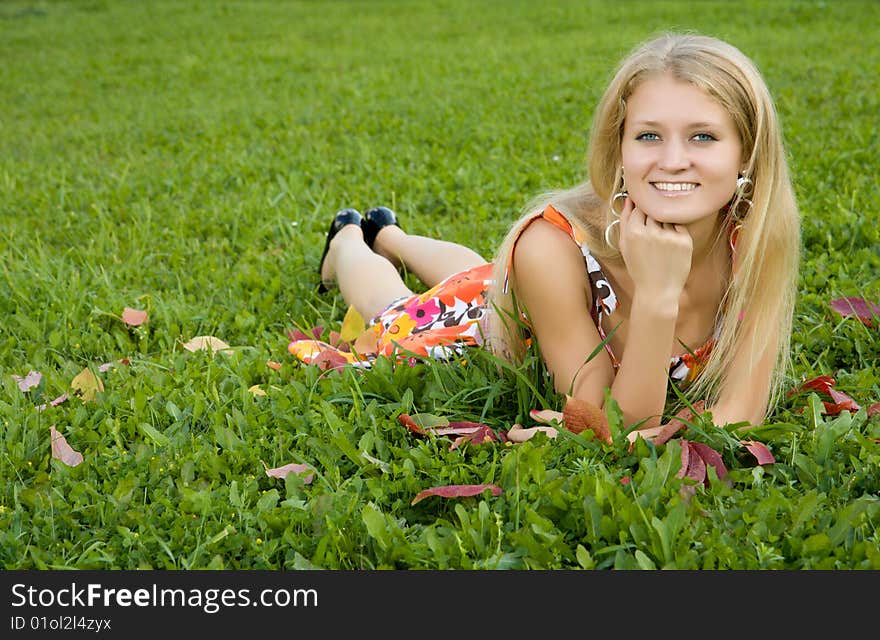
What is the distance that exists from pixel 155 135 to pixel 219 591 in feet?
18.5

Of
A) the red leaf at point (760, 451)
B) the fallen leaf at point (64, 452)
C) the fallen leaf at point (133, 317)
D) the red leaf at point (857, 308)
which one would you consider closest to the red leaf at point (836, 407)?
the red leaf at point (760, 451)

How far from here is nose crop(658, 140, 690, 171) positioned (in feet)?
8.38

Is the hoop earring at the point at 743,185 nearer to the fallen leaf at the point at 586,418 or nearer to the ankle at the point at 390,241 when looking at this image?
the fallen leaf at the point at 586,418

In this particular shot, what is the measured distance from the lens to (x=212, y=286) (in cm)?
424

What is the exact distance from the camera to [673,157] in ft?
8.41

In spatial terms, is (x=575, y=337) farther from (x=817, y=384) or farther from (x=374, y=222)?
(x=374, y=222)

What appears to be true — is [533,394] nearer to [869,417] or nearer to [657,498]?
[657,498]

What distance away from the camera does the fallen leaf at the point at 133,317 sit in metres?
3.80

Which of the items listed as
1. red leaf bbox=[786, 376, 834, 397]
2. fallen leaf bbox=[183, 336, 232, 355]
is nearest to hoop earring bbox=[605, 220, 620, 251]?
red leaf bbox=[786, 376, 834, 397]

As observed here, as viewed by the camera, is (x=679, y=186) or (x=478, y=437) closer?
(x=679, y=186)

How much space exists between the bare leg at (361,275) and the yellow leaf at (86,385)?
1081 mm

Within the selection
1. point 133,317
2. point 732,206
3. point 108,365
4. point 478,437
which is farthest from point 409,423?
point 133,317

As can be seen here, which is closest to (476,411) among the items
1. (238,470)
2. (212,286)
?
(238,470)

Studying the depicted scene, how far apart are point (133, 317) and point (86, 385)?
2.11ft
